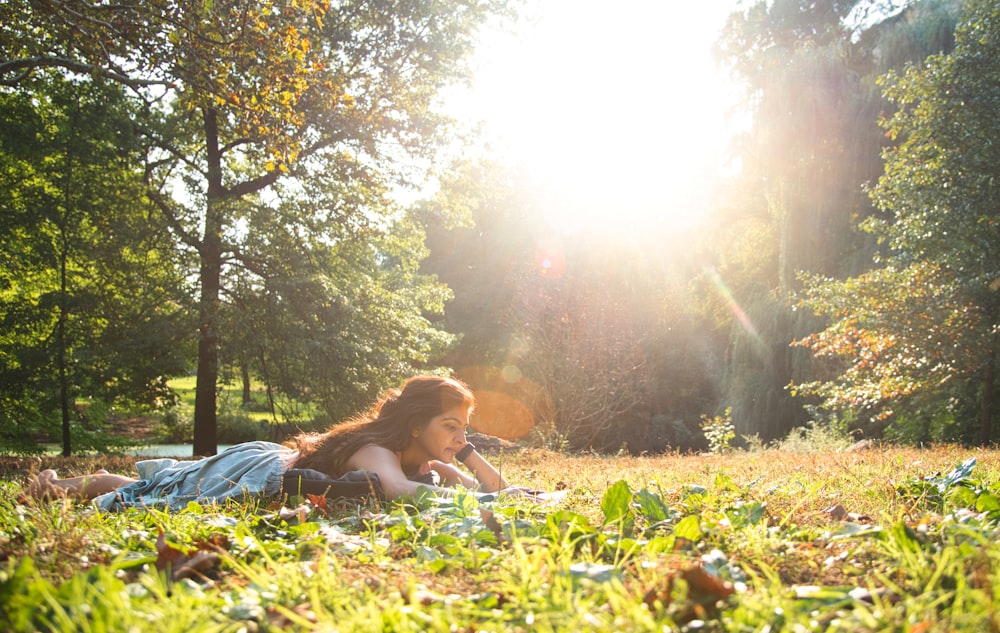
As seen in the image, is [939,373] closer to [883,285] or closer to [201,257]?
[883,285]

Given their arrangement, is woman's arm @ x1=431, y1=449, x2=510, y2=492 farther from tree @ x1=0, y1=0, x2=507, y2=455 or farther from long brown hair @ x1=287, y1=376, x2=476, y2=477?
tree @ x1=0, y1=0, x2=507, y2=455

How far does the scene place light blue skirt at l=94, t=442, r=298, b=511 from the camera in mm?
3525

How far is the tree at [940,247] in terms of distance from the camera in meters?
10.1

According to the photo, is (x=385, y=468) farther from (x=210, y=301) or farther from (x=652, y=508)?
(x=210, y=301)

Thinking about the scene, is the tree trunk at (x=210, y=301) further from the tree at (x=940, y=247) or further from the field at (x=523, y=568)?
the tree at (x=940, y=247)

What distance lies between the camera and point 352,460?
371 centimetres

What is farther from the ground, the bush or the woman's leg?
the woman's leg

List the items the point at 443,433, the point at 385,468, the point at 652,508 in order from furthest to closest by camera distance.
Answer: the point at 443,433 → the point at 385,468 → the point at 652,508

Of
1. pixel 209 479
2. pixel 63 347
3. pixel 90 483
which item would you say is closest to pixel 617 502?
pixel 209 479

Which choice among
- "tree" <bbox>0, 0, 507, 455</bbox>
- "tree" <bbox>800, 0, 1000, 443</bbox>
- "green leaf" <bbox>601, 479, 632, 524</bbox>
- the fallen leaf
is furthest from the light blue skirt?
"tree" <bbox>800, 0, 1000, 443</bbox>

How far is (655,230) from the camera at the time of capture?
74.9ft

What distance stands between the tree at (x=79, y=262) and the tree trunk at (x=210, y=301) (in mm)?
457

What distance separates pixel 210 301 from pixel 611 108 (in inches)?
580

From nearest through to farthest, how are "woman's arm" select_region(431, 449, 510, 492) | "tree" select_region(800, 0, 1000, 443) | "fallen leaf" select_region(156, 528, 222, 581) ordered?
"fallen leaf" select_region(156, 528, 222, 581) → "woman's arm" select_region(431, 449, 510, 492) → "tree" select_region(800, 0, 1000, 443)
